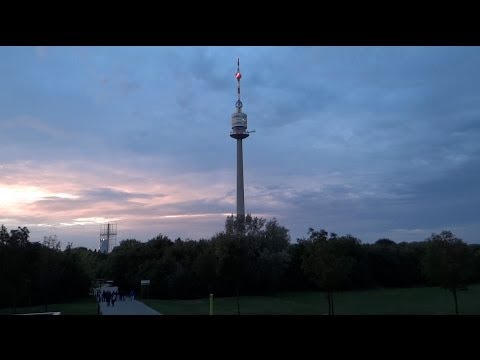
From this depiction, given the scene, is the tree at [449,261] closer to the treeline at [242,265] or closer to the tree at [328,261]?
the treeline at [242,265]

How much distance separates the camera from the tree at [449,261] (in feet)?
66.2

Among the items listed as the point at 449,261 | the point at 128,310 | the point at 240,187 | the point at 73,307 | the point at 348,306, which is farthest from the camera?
the point at 240,187

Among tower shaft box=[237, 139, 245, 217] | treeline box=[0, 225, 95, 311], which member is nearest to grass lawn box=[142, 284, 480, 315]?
treeline box=[0, 225, 95, 311]

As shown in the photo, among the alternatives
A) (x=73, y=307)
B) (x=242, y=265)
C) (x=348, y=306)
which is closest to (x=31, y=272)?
(x=73, y=307)

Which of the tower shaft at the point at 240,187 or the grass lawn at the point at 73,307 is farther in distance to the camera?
the tower shaft at the point at 240,187

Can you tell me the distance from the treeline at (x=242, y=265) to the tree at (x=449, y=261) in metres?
0.04

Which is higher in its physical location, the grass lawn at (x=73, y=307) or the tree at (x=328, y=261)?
the tree at (x=328, y=261)

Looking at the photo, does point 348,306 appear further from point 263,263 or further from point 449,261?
point 263,263

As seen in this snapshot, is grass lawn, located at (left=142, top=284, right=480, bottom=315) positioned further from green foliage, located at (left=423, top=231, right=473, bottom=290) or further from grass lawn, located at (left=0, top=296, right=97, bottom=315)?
grass lawn, located at (left=0, top=296, right=97, bottom=315)

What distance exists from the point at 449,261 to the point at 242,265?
44.8 ft

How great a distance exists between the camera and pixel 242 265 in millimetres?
29688

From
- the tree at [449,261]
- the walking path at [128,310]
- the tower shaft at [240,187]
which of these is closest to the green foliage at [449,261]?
the tree at [449,261]
